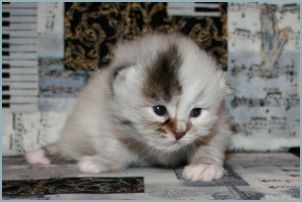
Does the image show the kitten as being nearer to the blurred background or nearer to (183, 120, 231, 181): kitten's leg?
(183, 120, 231, 181): kitten's leg

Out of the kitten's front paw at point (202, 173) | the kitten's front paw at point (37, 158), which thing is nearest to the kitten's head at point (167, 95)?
the kitten's front paw at point (202, 173)

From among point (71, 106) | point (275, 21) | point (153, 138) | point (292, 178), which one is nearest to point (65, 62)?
point (71, 106)

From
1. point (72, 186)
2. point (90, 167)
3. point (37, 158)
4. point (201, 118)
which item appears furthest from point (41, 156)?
point (201, 118)

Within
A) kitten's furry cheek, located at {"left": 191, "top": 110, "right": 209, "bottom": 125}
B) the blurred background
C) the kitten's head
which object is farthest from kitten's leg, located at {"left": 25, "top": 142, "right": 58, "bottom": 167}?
kitten's furry cheek, located at {"left": 191, "top": 110, "right": 209, "bottom": 125}

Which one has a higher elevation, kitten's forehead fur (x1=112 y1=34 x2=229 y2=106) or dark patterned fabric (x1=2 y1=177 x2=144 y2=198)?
kitten's forehead fur (x1=112 y1=34 x2=229 y2=106)

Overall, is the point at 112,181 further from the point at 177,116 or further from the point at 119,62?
the point at 119,62

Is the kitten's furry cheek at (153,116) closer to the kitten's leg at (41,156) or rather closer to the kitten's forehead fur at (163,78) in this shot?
the kitten's forehead fur at (163,78)
